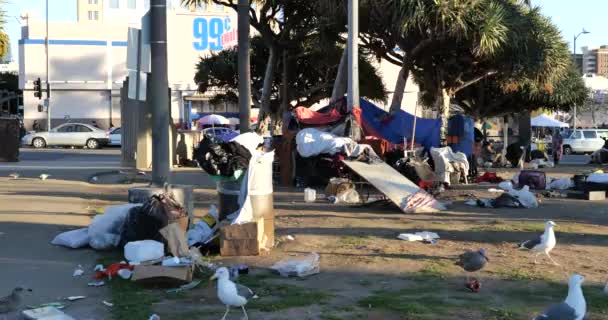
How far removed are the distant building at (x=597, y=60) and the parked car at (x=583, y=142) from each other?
11589 cm

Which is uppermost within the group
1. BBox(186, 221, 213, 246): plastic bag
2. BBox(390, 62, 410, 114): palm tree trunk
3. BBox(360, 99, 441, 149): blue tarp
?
BBox(390, 62, 410, 114): palm tree trunk

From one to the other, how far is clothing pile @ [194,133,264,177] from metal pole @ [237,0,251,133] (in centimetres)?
267

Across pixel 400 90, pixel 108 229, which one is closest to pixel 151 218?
pixel 108 229

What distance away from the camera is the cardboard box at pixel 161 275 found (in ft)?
22.8

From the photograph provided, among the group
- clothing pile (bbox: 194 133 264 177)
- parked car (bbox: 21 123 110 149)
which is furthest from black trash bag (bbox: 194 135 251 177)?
parked car (bbox: 21 123 110 149)

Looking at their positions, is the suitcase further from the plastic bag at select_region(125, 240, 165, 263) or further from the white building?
the white building

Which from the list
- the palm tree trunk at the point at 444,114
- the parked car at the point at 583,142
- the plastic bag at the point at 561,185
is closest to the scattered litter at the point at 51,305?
the plastic bag at the point at 561,185

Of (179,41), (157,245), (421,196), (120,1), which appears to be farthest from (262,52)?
(120,1)

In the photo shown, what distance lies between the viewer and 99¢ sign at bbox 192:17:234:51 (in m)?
55.6

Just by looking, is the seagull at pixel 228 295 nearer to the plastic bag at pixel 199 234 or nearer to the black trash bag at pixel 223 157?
the plastic bag at pixel 199 234

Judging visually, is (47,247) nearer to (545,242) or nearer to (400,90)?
(545,242)

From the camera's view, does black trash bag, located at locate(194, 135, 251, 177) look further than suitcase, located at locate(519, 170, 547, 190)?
No

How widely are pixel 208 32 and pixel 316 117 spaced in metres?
39.2

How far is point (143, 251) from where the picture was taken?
25.3 ft
